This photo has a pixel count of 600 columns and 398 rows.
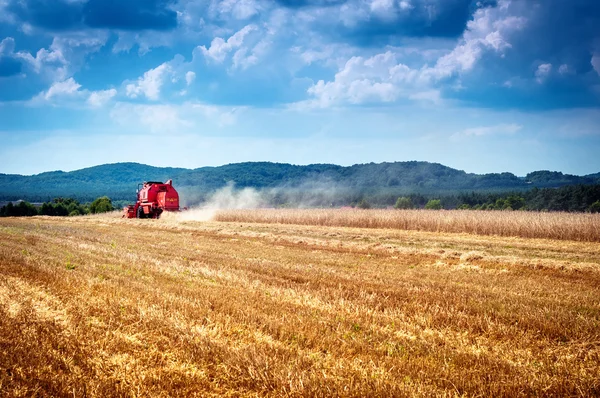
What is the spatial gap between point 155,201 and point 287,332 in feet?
120

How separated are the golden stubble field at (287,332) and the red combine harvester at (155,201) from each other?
27.2m

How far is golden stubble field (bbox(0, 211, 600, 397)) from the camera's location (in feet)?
15.3

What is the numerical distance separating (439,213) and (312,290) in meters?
26.0

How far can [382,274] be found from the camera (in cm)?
1197

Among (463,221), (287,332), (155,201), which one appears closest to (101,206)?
(155,201)

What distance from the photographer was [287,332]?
620cm

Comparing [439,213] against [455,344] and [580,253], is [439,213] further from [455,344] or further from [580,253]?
[455,344]

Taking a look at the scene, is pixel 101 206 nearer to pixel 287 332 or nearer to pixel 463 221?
pixel 463 221

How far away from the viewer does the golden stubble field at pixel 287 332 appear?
4.66 meters

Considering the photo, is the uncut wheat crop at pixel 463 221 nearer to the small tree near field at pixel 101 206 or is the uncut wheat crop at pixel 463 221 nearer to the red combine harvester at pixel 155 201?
the red combine harvester at pixel 155 201

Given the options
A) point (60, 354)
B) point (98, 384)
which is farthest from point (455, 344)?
point (60, 354)

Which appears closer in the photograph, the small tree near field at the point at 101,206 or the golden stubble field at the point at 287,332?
the golden stubble field at the point at 287,332

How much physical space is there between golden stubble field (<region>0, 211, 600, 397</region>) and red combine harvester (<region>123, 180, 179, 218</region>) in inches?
1071

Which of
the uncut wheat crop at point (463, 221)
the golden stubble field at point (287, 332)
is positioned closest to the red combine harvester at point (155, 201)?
the uncut wheat crop at point (463, 221)
